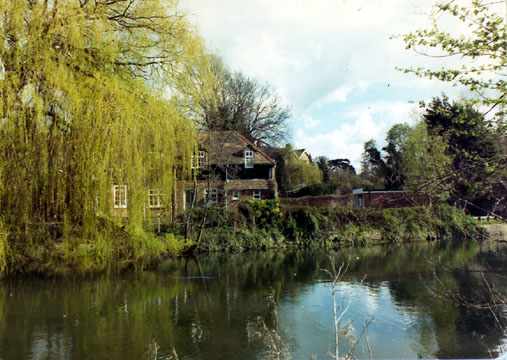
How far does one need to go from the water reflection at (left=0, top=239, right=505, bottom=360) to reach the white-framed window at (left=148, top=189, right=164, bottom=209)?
7.75ft

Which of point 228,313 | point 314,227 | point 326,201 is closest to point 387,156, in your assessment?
point 326,201

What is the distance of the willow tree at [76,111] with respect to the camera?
16.7 feet

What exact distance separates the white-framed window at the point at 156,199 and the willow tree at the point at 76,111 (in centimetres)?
27

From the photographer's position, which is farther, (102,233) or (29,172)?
(102,233)

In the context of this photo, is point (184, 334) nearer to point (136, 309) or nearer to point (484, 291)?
point (136, 309)

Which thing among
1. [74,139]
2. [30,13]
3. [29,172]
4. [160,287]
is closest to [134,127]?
[74,139]

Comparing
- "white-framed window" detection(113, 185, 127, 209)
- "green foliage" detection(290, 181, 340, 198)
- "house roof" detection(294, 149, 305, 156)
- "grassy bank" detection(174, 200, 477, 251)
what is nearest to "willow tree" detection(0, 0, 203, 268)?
"white-framed window" detection(113, 185, 127, 209)

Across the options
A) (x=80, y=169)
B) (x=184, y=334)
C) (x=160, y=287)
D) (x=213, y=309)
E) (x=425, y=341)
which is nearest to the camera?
(x=80, y=169)

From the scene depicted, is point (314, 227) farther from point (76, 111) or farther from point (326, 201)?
point (76, 111)

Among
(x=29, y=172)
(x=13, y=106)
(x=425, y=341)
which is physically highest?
(x=13, y=106)

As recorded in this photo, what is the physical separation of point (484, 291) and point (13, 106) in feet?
35.9

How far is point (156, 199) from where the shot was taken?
22.6 feet

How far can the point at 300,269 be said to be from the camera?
47.8 feet

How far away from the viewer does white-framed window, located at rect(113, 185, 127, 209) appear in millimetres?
5995
